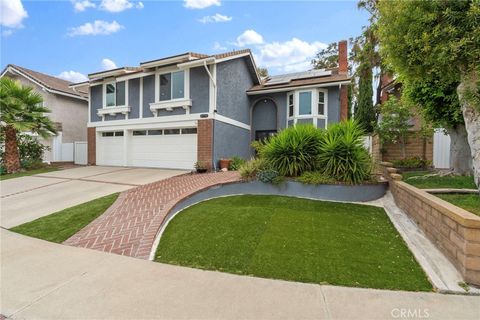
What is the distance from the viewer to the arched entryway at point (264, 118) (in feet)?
50.4

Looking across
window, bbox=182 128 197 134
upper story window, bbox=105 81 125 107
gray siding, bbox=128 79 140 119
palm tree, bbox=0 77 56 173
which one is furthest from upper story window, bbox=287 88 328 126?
palm tree, bbox=0 77 56 173

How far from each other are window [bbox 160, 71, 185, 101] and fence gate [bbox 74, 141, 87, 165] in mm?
7849

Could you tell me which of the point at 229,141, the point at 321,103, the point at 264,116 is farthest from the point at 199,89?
the point at 321,103

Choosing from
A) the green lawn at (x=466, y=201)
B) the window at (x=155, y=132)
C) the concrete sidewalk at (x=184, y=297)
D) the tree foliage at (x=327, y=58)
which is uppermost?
the tree foliage at (x=327, y=58)

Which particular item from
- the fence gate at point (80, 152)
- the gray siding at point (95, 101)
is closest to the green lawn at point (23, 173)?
the fence gate at point (80, 152)

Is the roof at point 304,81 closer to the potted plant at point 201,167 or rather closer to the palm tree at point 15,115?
the potted plant at point 201,167

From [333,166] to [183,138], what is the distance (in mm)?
7772

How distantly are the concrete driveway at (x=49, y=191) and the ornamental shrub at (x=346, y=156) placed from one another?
6.48m

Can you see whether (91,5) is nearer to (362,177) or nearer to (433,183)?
(362,177)

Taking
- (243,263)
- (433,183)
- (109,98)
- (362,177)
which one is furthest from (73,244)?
(109,98)

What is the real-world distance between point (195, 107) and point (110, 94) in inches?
251

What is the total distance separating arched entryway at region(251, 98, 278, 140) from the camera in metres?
15.4

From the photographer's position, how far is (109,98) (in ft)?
49.5

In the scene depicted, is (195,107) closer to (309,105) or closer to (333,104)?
(309,105)
